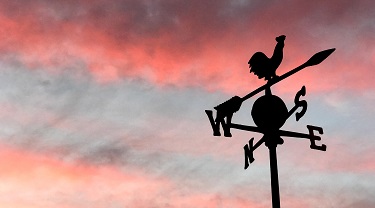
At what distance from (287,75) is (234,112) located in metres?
0.91

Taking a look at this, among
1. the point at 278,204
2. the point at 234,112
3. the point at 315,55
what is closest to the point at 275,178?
the point at 278,204

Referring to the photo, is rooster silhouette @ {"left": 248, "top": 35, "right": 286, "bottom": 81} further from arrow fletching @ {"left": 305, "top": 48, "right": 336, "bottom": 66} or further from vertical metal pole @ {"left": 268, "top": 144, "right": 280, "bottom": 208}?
vertical metal pole @ {"left": 268, "top": 144, "right": 280, "bottom": 208}

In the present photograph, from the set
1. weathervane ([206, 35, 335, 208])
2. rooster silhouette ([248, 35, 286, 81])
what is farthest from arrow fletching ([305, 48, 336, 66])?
rooster silhouette ([248, 35, 286, 81])

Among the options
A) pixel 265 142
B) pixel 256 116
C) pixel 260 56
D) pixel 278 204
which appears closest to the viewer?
pixel 278 204

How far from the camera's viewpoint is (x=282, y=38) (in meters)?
7.18

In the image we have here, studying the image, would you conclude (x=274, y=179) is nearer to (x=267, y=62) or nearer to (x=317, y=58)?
(x=317, y=58)

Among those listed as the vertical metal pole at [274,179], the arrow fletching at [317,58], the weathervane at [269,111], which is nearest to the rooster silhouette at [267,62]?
the weathervane at [269,111]

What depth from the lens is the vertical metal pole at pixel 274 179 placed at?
5580mm

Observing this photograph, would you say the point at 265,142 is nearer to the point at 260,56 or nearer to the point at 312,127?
the point at 312,127

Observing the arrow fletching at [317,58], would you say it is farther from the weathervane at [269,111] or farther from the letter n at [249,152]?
the letter n at [249,152]

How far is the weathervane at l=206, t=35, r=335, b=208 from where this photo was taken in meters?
6.14

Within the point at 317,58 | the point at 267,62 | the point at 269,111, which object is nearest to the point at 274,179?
the point at 269,111

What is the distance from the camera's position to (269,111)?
6.36 metres

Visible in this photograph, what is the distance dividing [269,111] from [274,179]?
1013 millimetres
